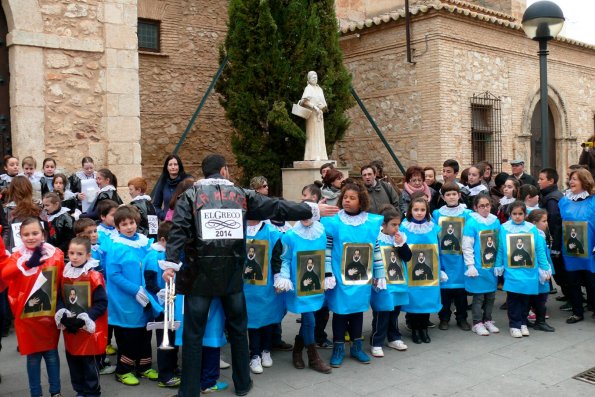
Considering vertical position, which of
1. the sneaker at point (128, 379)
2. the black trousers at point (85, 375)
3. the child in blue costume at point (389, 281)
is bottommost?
the sneaker at point (128, 379)

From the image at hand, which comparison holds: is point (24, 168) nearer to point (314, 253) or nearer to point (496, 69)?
point (314, 253)

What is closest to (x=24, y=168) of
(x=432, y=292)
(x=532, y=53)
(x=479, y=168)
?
(x=432, y=292)

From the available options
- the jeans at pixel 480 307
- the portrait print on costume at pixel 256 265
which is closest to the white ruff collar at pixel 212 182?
the portrait print on costume at pixel 256 265

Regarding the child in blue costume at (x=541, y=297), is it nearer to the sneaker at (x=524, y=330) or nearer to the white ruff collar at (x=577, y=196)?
the sneaker at (x=524, y=330)

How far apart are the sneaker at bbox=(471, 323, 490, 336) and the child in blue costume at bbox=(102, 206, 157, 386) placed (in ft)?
10.9

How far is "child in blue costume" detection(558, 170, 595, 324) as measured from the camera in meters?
6.38

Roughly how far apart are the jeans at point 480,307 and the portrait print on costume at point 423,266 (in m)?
0.72

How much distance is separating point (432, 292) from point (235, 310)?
230 centimetres

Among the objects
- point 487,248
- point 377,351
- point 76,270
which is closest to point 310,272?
point 377,351

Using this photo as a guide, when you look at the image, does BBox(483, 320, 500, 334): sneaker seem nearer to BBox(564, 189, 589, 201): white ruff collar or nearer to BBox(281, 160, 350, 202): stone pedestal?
BBox(564, 189, 589, 201): white ruff collar

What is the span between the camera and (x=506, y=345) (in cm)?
560

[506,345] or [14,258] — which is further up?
[14,258]

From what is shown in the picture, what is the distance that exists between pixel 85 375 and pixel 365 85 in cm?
1212

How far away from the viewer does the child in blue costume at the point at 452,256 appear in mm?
6109
